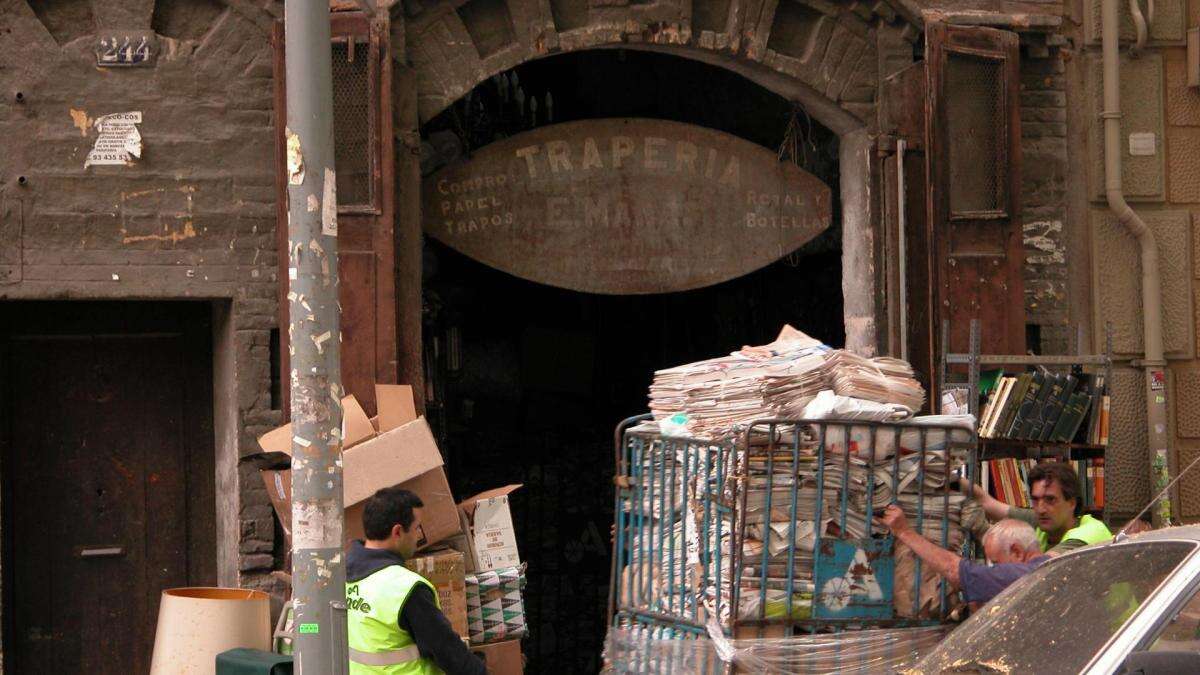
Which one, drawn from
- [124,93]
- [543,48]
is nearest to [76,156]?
[124,93]

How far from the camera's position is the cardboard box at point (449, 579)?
25.4ft

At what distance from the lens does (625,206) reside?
965 cm

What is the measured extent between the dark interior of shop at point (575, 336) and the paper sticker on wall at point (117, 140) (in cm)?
221

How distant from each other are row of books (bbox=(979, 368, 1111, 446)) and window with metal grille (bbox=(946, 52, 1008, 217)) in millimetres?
1339

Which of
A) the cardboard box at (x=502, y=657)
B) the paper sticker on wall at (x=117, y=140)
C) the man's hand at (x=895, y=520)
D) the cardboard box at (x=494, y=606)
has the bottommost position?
the cardboard box at (x=502, y=657)

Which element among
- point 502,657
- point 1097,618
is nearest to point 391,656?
point 502,657

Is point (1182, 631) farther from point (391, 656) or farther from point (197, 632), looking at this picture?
point (197, 632)

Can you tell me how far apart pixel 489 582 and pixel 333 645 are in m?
2.51

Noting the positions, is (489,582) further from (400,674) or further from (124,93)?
(124,93)

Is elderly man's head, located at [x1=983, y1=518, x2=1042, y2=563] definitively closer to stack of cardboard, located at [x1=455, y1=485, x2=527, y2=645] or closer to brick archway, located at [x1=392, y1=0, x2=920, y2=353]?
stack of cardboard, located at [x1=455, y1=485, x2=527, y2=645]

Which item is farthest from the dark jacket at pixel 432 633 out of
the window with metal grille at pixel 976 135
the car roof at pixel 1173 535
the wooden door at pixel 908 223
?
the window with metal grille at pixel 976 135

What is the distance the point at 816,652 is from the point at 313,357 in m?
2.15

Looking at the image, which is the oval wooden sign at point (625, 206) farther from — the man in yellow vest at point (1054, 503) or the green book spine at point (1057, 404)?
the man in yellow vest at point (1054, 503)

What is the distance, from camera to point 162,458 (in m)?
9.18
